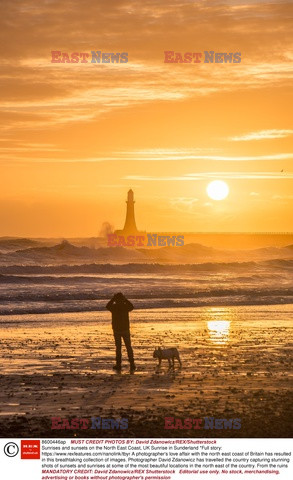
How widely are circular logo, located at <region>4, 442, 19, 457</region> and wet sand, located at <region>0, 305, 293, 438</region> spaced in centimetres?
33

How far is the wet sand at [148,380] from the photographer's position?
1263 centimetres

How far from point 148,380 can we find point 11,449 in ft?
17.7

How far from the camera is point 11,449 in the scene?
38.1ft

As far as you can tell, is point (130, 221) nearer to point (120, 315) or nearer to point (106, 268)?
point (106, 268)

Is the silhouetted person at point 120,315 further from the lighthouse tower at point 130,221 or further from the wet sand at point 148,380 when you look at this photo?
the lighthouse tower at point 130,221

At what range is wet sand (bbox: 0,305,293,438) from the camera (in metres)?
12.6

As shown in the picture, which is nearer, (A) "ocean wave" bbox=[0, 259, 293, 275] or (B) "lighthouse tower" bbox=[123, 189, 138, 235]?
(A) "ocean wave" bbox=[0, 259, 293, 275]

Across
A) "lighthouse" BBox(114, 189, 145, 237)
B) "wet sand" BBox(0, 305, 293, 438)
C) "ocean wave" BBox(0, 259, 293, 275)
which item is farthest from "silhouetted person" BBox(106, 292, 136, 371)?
"lighthouse" BBox(114, 189, 145, 237)

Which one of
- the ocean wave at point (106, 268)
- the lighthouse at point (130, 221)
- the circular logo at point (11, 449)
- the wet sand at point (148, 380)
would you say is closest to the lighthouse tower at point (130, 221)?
the lighthouse at point (130, 221)

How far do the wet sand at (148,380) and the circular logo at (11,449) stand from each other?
33 cm

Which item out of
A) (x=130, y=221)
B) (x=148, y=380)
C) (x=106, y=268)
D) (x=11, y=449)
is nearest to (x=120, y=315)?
(x=148, y=380)

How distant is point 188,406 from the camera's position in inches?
541

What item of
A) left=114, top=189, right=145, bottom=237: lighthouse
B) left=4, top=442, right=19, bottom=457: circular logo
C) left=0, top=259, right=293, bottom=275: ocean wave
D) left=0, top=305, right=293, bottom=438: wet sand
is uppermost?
left=114, top=189, right=145, bottom=237: lighthouse

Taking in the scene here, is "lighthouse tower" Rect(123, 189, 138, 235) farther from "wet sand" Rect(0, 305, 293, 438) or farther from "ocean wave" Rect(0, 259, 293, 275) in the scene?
"wet sand" Rect(0, 305, 293, 438)
